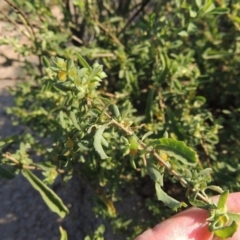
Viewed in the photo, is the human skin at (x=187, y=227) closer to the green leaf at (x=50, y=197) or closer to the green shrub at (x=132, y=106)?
the green shrub at (x=132, y=106)

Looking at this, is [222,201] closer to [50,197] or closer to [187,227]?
[187,227]

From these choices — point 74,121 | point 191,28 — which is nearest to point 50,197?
point 74,121

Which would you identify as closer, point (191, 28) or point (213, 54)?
point (191, 28)

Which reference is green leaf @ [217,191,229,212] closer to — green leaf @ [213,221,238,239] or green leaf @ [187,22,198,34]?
green leaf @ [213,221,238,239]

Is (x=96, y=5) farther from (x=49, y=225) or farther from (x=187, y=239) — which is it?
(x=187, y=239)

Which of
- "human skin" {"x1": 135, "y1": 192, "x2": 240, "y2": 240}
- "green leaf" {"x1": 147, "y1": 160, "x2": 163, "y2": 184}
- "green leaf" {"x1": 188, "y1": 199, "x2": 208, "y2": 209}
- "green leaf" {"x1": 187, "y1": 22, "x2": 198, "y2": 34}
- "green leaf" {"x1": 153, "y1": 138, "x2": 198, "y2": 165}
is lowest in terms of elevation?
"human skin" {"x1": 135, "y1": 192, "x2": 240, "y2": 240}

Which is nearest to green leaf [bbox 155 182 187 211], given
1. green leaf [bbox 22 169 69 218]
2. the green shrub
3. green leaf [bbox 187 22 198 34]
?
the green shrub
